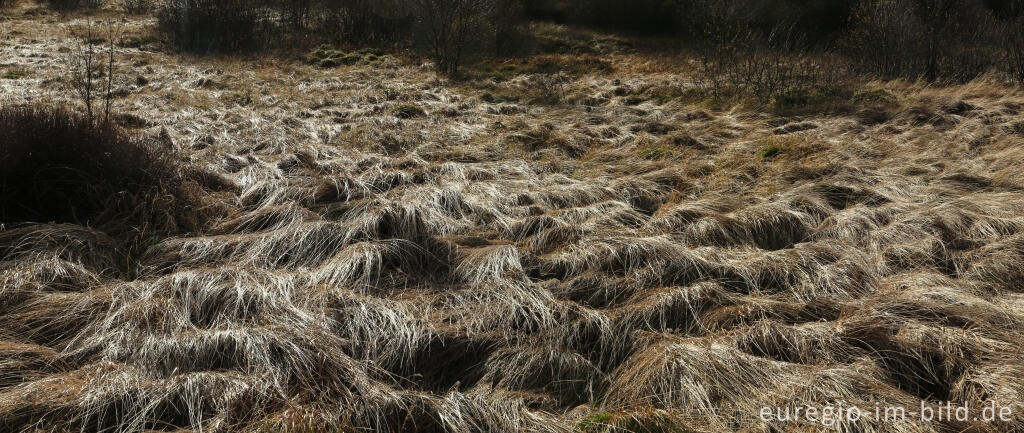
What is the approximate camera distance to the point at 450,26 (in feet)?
39.3

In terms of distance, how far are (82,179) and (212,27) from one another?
13.0 meters

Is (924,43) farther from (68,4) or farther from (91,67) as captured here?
(68,4)

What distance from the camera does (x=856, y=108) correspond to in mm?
7207

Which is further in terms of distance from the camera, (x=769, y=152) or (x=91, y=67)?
(x=91, y=67)

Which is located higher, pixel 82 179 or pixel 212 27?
pixel 212 27

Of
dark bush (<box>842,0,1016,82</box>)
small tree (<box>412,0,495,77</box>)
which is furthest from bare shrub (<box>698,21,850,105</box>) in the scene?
small tree (<box>412,0,495,77</box>)

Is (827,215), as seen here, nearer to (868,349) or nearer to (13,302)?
(868,349)

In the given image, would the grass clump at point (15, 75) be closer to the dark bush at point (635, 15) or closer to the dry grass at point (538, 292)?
the dry grass at point (538, 292)

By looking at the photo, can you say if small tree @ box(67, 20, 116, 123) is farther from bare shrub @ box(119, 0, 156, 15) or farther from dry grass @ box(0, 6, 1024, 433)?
bare shrub @ box(119, 0, 156, 15)

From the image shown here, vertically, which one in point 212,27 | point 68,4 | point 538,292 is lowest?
point 538,292

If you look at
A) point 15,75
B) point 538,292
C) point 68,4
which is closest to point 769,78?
point 538,292

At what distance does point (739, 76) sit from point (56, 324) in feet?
31.4

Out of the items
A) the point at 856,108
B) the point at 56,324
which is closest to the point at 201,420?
the point at 56,324

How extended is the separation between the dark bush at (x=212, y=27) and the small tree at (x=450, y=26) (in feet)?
17.4
